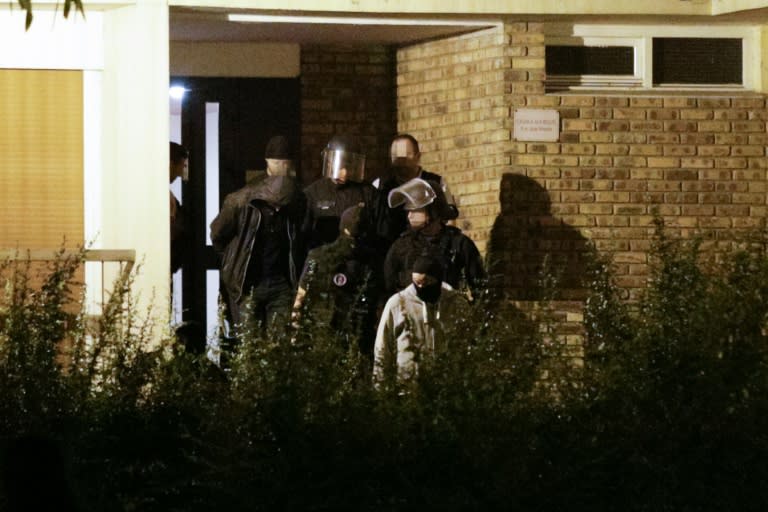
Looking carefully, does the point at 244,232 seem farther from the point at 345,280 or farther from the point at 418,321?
the point at 418,321

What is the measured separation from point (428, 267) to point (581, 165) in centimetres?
376

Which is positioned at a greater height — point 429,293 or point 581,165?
point 581,165

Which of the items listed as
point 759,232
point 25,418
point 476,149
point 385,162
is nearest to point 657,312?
point 759,232

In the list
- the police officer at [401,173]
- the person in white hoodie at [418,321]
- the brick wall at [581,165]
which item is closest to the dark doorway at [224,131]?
the brick wall at [581,165]

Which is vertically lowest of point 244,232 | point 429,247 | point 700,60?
point 429,247

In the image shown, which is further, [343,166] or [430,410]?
[343,166]

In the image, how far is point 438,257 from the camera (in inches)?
447

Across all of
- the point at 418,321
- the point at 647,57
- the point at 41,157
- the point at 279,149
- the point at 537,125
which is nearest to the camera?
the point at 418,321

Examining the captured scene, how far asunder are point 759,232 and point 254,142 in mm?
6843

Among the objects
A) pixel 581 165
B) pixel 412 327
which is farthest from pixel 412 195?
pixel 581 165

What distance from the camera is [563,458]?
8484 millimetres

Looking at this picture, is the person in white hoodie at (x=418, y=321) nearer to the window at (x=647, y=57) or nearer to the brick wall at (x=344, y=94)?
the window at (x=647, y=57)

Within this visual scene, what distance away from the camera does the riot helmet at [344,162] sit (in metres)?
12.2

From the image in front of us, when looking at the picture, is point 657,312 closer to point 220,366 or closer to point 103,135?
point 220,366
